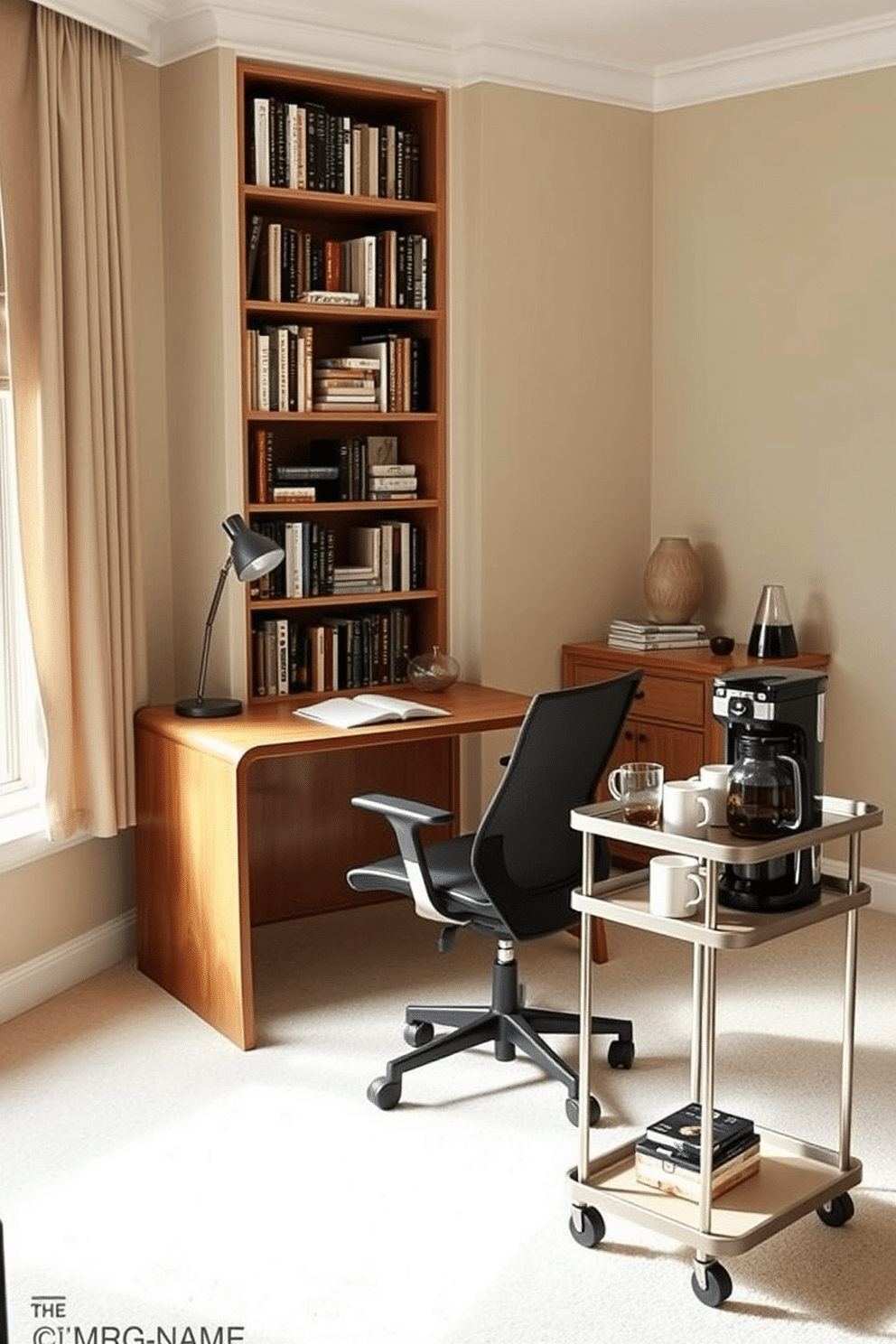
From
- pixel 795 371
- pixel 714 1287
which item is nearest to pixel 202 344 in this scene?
pixel 795 371

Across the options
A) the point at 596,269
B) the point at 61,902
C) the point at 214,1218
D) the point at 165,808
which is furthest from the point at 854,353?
the point at 214,1218

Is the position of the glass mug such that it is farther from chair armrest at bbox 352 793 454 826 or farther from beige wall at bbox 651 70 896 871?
beige wall at bbox 651 70 896 871

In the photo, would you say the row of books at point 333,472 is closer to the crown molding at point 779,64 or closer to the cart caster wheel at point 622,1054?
the crown molding at point 779,64

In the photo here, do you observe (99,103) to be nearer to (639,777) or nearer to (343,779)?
(343,779)

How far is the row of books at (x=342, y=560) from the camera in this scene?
4.41 m

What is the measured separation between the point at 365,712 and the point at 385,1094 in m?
1.04

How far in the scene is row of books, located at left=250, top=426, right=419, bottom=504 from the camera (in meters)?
4.34

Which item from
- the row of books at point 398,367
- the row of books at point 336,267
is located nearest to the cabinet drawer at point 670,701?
the row of books at point 398,367

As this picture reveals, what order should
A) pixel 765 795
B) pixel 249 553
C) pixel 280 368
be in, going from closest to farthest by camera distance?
pixel 765 795 → pixel 249 553 → pixel 280 368

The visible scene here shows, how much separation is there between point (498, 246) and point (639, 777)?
2.44 meters

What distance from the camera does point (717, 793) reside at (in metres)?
2.57

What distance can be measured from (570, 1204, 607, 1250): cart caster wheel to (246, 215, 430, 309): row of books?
103 inches

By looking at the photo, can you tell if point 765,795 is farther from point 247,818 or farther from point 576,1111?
point 247,818

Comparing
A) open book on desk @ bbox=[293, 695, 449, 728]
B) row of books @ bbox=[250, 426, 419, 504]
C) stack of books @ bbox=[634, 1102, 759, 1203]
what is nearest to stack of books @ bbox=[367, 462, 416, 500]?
row of books @ bbox=[250, 426, 419, 504]
